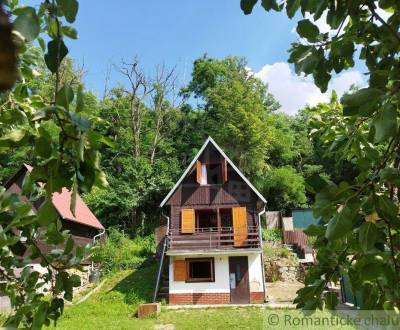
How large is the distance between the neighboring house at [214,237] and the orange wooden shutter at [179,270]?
0.04 meters

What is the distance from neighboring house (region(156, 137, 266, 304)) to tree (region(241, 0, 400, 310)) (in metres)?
16.0

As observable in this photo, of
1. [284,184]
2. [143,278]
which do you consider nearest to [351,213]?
[143,278]

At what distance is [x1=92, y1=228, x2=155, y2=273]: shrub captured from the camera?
2238 centimetres

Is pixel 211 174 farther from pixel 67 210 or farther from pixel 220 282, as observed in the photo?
pixel 67 210

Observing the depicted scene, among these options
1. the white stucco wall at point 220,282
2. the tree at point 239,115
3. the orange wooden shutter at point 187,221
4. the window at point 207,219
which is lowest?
the white stucco wall at point 220,282

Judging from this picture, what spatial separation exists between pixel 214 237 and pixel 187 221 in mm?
1534

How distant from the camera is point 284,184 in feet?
102

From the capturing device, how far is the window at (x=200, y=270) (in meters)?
17.4

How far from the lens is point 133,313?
14914 mm

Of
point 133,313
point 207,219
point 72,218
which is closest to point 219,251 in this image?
point 133,313

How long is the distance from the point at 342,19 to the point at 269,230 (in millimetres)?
27577

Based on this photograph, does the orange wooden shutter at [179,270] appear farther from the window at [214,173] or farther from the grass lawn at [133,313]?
the window at [214,173]

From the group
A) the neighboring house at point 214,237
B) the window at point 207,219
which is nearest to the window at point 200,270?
the neighboring house at point 214,237

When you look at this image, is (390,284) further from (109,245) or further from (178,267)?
(109,245)
